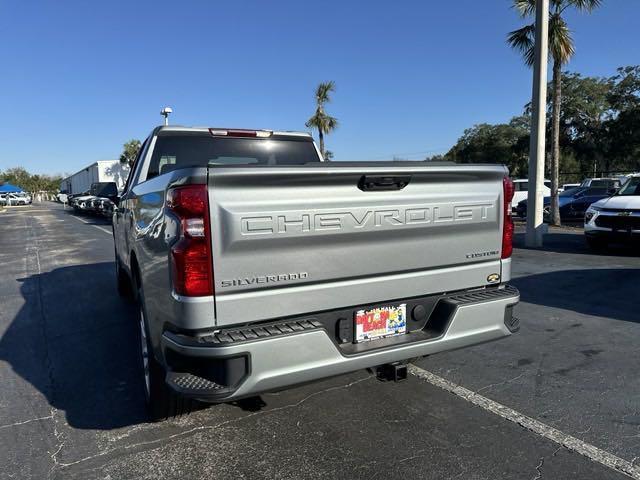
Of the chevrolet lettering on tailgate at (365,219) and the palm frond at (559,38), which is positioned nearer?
the chevrolet lettering on tailgate at (365,219)

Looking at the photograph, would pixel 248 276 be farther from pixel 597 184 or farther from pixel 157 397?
pixel 597 184

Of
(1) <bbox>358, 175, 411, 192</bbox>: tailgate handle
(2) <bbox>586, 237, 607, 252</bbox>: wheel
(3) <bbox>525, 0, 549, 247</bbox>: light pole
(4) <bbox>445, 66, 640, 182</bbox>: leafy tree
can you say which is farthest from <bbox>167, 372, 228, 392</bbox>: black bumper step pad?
(4) <bbox>445, 66, 640, 182</bbox>: leafy tree

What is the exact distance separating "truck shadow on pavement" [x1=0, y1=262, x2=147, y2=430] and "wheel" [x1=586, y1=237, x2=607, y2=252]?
951 cm

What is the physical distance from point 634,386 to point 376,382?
197cm

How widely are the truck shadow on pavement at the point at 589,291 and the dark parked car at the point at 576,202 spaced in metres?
11.6

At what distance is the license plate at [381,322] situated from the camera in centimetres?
296

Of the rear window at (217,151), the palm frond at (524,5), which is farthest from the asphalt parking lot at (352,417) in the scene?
the palm frond at (524,5)

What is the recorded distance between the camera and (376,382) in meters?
3.94

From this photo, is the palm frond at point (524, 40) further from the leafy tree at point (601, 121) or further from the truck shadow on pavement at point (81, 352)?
the leafy tree at point (601, 121)

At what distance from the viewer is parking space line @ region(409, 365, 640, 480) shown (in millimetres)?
2756

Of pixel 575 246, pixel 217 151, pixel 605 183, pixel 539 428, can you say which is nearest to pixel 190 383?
pixel 539 428

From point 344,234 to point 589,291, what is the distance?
5599 millimetres

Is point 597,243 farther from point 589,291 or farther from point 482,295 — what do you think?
point 482,295

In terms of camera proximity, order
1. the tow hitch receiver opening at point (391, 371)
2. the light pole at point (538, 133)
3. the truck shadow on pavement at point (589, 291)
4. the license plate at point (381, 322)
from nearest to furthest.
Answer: the license plate at point (381, 322)
the tow hitch receiver opening at point (391, 371)
the truck shadow on pavement at point (589, 291)
the light pole at point (538, 133)
